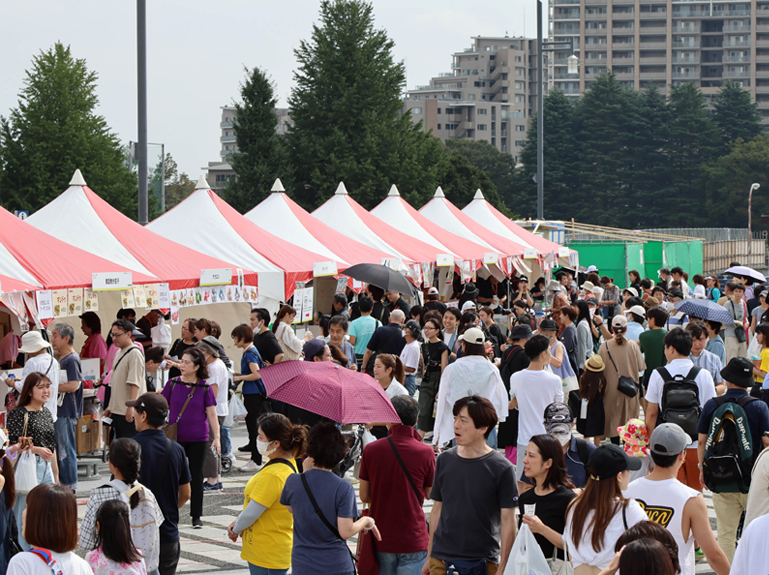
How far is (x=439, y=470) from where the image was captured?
15.9 feet

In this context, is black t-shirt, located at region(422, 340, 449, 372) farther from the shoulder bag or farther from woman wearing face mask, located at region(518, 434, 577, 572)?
woman wearing face mask, located at region(518, 434, 577, 572)

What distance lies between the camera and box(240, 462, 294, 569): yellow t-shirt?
16.7ft

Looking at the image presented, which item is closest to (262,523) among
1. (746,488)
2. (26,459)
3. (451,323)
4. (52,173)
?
(26,459)

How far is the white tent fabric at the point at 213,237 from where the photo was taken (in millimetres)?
14945

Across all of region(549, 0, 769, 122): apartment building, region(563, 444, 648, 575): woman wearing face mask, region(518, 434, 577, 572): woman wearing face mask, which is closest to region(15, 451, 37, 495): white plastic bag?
region(518, 434, 577, 572): woman wearing face mask

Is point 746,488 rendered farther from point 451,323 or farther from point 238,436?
point 238,436

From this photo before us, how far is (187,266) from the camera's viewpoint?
44.7ft

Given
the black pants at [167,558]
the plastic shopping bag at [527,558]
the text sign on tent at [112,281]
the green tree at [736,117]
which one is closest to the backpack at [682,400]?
the plastic shopping bag at [527,558]

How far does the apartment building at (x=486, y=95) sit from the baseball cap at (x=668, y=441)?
134 m

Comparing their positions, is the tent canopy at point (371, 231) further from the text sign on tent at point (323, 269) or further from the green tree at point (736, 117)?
the green tree at point (736, 117)

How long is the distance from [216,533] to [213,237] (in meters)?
8.20

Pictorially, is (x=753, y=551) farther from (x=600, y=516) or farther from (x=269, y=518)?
(x=269, y=518)

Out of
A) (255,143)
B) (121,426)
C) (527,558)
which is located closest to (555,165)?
(255,143)

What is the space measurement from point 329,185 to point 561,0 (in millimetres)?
102155
